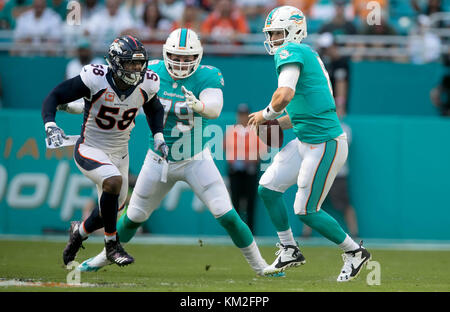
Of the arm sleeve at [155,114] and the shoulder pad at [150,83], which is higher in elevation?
the shoulder pad at [150,83]

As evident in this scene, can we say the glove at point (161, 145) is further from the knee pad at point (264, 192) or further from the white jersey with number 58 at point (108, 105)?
the knee pad at point (264, 192)

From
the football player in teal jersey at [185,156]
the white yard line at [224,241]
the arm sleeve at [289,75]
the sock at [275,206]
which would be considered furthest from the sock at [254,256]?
Answer: the white yard line at [224,241]

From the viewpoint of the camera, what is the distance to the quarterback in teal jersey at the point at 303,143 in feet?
22.2

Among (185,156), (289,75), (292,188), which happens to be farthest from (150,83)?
(292,188)

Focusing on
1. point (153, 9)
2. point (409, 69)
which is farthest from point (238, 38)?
point (409, 69)

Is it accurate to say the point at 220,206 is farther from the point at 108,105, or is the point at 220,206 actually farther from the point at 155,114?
the point at 108,105

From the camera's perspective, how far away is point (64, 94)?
683 centimetres

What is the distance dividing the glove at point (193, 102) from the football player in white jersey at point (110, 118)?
307 millimetres

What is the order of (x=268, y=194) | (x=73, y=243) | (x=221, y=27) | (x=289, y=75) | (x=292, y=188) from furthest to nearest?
(x=221, y=27) → (x=292, y=188) → (x=73, y=243) → (x=268, y=194) → (x=289, y=75)

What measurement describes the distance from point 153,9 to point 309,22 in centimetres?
254

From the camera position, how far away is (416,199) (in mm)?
11461

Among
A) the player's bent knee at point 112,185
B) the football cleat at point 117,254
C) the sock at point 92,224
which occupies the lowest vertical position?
the football cleat at point 117,254

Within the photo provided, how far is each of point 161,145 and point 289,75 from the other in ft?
3.89

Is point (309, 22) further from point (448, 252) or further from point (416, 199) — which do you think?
point (448, 252)
